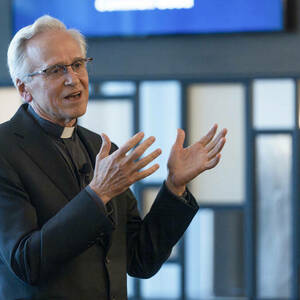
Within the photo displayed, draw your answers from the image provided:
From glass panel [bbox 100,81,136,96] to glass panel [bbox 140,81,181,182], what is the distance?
102mm

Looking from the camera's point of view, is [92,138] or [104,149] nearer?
[104,149]

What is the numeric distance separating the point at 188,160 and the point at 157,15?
3307 mm

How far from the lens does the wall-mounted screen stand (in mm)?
4816

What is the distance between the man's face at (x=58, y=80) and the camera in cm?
177

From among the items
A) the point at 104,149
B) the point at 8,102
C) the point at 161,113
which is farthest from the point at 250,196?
the point at 104,149

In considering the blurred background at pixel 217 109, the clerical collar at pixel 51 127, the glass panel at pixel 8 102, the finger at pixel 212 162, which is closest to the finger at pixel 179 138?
the finger at pixel 212 162

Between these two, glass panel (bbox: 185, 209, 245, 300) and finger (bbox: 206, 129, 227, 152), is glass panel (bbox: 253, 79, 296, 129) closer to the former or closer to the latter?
glass panel (bbox: 185, 209, 245, 300)

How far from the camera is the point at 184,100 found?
496 cm

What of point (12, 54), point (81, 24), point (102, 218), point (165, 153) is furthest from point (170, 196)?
point (81, 24)

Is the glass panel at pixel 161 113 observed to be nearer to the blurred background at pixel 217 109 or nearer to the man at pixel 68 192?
the blurred background at pixel 217 109

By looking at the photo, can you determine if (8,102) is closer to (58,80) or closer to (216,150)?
(58,80)

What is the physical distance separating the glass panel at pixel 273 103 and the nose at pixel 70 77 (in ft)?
10.9

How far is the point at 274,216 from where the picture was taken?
16.1ft

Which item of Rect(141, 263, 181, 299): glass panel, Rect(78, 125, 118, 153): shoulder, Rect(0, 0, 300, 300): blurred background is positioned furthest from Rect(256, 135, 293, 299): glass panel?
Rect(78, 125, 118, 153): shoulder
